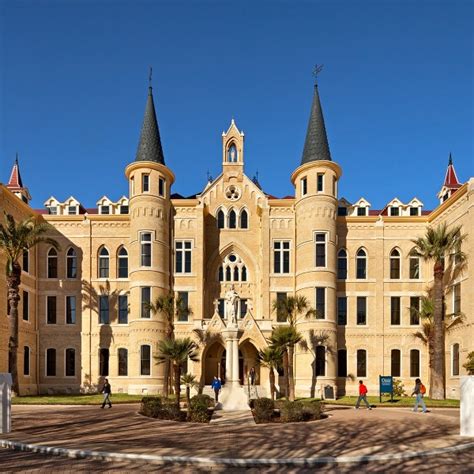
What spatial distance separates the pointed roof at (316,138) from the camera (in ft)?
133

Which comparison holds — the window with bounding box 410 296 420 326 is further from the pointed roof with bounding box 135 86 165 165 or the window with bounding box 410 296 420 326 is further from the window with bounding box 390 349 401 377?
the pointed roof with bounding box 135 86 165 165

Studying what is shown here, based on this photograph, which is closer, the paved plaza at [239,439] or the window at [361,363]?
the paved plaza at [239,439]

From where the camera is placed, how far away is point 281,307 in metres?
38.1

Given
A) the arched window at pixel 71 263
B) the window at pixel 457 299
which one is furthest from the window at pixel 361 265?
the arched window at pixel 71 263

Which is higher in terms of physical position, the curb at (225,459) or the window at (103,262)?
the window at (103,262)

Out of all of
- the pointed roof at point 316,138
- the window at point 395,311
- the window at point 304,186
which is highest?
the pointed roof at point 316,138

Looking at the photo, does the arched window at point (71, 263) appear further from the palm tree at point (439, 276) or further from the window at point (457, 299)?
the window at point (457, 299)

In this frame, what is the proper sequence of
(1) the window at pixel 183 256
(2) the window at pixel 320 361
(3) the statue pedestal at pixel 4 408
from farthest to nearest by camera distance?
(1) the window at pixel 183 256 < (2) the window at pixel 320 361 < (3) the statue pedestal at pixel 4 408

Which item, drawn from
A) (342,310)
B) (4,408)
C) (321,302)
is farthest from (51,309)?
(4,408)

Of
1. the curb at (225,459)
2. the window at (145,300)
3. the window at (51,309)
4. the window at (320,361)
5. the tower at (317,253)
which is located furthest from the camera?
the window at (51,309)

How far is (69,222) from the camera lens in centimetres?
4166

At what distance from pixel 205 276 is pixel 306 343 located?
10129 mm

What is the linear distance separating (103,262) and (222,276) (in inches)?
402

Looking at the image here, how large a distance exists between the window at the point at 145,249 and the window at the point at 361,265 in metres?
17.4
